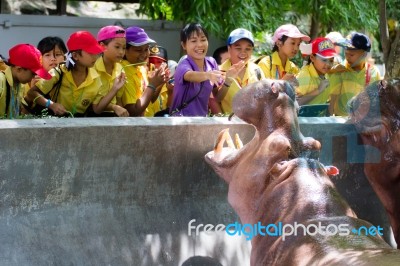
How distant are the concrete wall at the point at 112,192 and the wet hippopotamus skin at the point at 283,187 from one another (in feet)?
1.53

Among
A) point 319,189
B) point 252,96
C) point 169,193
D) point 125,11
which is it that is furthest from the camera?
point 125,11

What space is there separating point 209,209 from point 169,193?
1.21 ft

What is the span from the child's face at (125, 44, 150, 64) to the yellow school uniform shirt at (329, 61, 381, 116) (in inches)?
70.4

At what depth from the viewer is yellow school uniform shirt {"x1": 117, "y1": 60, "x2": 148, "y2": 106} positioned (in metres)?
7.07

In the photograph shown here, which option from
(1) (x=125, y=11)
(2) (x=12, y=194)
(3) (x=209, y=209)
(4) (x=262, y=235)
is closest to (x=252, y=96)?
(4) (x=262, y=235)

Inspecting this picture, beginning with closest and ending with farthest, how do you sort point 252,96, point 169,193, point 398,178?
point 252,96 < point 398,178 < point 169,193

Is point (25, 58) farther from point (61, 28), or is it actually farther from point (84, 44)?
point (61, 28)

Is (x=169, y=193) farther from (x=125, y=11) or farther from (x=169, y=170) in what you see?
(x=125, y=11)

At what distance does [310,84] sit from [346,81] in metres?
0.38

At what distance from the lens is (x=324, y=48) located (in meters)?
8.04

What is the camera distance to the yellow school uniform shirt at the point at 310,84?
7.75 metres

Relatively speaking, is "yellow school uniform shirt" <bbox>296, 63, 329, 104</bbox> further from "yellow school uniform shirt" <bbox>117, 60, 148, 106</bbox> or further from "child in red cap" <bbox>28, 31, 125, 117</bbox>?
"child in red cap" <bbox>28, 31, 125, 117</bbox>

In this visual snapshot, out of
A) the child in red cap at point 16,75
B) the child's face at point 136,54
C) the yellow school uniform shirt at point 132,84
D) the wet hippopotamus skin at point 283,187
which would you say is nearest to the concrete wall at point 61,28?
the child's face at point 136,54

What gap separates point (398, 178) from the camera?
5.72 meters
